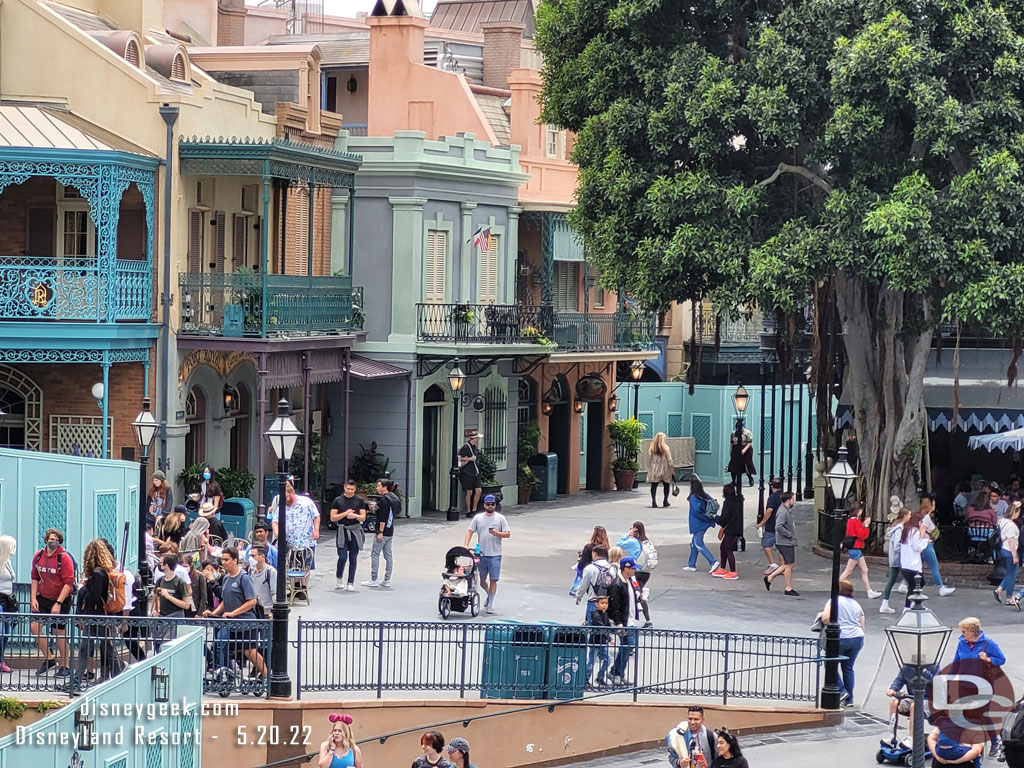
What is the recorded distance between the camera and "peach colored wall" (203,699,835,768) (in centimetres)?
1811

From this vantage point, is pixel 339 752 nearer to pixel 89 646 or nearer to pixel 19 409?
pixel 89 646

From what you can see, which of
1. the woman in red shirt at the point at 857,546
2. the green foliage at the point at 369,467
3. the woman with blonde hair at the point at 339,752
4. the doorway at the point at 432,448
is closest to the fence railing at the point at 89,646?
the woman with blonde hair at the point at 339,752

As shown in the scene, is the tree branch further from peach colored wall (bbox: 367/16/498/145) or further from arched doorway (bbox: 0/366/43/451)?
arched doorway (bbox: 0/366/43/451)

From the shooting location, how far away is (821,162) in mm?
26766

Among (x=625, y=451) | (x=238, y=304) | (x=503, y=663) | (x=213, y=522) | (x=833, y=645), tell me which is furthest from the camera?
(x=625, y=451)

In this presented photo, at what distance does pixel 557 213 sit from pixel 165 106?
40.1 feet

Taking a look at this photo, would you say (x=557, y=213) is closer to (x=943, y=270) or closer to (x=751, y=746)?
(x=943, y=270)

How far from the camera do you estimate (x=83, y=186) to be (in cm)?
2583

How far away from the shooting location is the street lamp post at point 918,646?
1424 cm

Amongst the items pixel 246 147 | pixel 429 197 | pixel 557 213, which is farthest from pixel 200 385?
pixel 557 213

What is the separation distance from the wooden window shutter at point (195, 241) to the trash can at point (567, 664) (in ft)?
39.8

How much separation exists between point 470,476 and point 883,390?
8.43 metres

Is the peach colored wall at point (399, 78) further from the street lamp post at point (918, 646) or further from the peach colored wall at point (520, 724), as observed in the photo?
the street lamp post at point (918, 646)

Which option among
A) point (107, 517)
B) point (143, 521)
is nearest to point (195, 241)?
point (107, 517)
